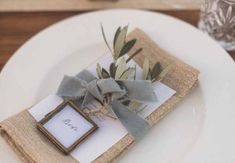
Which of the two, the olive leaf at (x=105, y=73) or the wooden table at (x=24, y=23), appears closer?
the olive leaf at (x=105, y=73)

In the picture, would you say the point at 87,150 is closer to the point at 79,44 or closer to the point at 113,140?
the point at 113,140

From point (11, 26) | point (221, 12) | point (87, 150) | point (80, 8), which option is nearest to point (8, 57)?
point (11, 26)

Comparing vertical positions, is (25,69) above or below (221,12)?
above

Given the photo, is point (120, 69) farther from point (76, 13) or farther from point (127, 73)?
point (76, 13)

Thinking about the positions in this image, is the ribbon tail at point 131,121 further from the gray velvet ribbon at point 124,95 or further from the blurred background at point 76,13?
the blurred background at point 76,13

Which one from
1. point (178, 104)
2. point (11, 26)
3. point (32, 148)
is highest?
point (11, 26)

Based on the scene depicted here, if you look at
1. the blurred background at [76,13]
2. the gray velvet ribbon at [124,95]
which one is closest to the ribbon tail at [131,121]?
the gray velvet ribbon at [124,95]

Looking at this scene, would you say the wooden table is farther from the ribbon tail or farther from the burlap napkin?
the ribbon tail

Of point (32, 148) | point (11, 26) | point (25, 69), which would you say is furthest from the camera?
point (11, 26)
